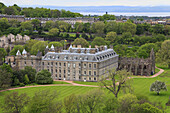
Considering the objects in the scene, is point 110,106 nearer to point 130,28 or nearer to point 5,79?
point 5,79

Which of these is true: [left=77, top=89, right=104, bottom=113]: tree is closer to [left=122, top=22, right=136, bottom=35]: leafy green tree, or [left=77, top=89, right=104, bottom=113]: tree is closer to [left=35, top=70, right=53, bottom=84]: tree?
[left=35, top=70, right=53, bottom=84]: tree

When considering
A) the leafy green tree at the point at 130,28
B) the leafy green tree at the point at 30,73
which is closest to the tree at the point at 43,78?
the leafy green tree at the point at 30,73

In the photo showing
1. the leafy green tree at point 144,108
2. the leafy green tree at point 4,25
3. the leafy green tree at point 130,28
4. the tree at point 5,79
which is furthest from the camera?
the leafy green tree at point 4,25

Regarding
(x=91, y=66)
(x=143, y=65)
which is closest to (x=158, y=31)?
(x=143, y=65)

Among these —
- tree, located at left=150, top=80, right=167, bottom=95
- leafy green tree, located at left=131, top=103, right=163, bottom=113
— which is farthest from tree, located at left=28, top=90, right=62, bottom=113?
tree, located at left=150, top=80, right=167, bottom=95

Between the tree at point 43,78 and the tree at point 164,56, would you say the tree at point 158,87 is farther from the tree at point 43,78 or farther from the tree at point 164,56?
the tree at point 164,56

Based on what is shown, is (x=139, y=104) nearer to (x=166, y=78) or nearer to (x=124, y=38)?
(x=166, y=78)
